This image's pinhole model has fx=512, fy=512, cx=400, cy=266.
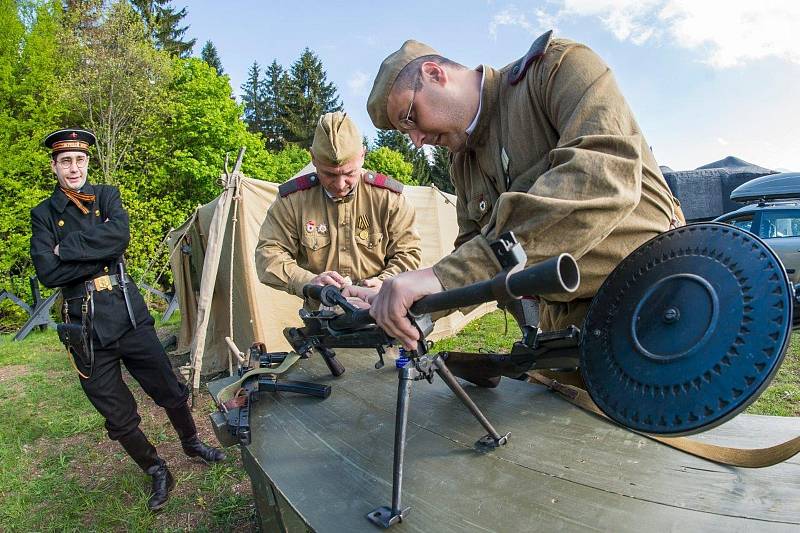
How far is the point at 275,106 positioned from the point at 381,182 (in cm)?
3971

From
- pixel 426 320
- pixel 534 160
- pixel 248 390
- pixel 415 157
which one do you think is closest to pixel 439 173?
pixel 415 157

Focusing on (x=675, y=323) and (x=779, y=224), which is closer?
(x=675, y=323)

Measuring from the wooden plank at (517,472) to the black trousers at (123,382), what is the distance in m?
2.03

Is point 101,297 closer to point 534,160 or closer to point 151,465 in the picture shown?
point 151,465

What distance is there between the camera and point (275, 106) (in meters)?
40.3

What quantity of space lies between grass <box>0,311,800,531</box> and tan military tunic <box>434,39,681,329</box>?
1.55 m

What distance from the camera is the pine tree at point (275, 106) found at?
37.7m

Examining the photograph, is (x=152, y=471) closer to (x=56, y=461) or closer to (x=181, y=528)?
(x=181, y=528)

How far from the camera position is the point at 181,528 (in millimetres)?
3295

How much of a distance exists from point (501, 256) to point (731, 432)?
3.86 feet

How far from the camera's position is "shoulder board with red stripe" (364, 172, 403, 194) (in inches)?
143

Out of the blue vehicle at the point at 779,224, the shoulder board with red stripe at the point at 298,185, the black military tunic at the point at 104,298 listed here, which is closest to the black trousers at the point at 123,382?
the black military tunic at the point at 104,298

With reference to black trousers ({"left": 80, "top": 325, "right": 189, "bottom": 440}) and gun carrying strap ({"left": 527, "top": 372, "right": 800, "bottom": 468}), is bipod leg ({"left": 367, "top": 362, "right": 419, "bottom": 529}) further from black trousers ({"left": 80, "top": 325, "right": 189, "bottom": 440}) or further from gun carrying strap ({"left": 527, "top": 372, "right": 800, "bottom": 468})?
black trousers ({"left": 80, "top": 325, "right": 189, "bottom": 440})

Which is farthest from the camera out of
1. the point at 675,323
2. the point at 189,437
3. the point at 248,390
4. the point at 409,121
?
the point at 189,437
